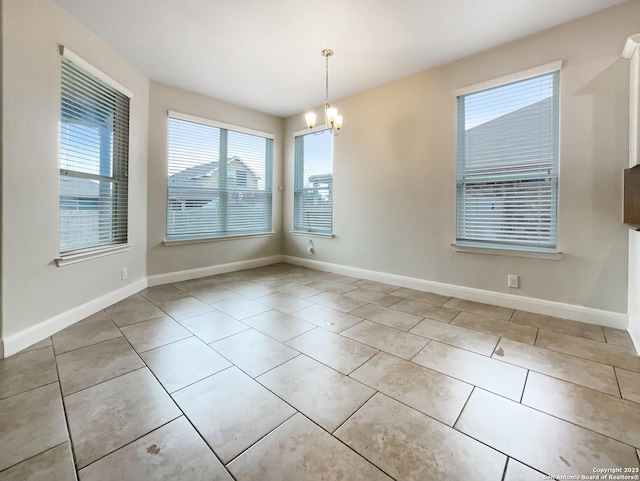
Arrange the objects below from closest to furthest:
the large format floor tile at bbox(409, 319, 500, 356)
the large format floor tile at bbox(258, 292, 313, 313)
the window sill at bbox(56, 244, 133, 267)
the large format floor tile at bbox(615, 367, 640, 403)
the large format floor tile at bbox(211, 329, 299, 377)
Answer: the large format floor tile at bbox(615, 367, 640, 403) < the large format floor tile at bbox(211, 329, 299, 377) < the large format floor tile at bbox(409, 319, 500, 356) < the window sill at bbox(56, 244, 133, 267) < the large format floor tile at bbox(258, 292, 313, 313)

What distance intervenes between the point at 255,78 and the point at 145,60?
4.17ft

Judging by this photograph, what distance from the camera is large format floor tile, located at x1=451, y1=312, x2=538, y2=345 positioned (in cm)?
242

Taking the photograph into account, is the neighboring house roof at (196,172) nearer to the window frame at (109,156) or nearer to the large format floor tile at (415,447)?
the window frame at (109,156)

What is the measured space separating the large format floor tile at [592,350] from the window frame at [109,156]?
4.20m

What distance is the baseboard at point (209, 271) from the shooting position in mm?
4035

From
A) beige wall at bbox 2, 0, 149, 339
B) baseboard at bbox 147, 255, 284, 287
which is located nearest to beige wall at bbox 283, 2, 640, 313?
baseboard at bbox 147, 255, 284, 287

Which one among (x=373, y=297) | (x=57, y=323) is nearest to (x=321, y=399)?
(x=373, y=297)

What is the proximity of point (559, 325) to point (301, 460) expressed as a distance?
2.68 m

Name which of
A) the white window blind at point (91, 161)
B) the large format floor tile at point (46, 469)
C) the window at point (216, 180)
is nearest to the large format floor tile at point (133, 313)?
the white window blind at point (91, 161)

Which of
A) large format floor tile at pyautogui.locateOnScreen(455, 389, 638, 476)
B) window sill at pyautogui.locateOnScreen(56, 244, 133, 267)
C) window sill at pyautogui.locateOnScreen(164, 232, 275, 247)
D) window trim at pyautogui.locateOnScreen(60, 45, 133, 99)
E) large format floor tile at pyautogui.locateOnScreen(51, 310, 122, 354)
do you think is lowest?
large format floor tile at pyautogui.locateOnScreen(455, 389, 638, 476)

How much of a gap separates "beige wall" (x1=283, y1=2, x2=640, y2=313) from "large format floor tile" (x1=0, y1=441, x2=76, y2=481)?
11.6ft

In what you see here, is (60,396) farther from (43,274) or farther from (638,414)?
(638,414)

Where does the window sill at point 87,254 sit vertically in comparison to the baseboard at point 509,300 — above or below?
above

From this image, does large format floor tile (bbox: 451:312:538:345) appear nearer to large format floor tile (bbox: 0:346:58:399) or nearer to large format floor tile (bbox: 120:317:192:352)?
large format floor tile (bbox: 120:317:192:352)
